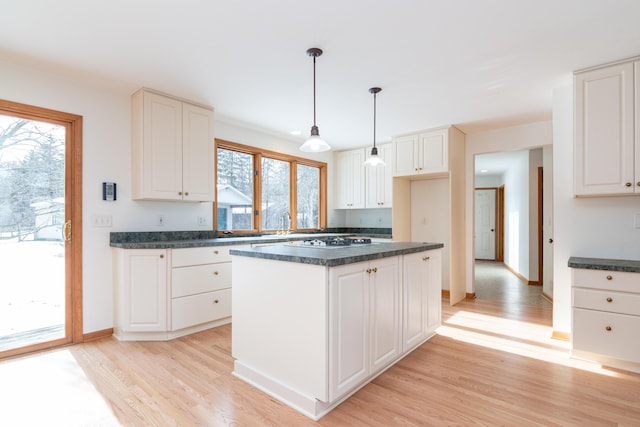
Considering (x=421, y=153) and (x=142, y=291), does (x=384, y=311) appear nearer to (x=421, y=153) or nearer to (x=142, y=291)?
(x=142, y=291)

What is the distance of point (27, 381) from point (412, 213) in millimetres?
4811

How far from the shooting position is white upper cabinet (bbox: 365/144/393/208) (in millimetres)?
5305

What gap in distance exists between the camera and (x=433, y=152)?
447cm

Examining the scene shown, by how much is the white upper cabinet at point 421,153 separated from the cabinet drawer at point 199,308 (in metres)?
3.01

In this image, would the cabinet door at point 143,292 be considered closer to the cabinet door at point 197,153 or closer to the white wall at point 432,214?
the cabinet door at point 197,153

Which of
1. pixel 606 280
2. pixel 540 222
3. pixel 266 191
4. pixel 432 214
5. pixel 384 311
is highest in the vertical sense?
pixel 266 191

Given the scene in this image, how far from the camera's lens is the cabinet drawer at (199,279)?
316 cm

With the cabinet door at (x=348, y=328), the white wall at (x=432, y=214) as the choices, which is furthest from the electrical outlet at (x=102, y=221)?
the white wall at (x=432, y=214)

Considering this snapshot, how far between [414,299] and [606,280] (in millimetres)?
1473

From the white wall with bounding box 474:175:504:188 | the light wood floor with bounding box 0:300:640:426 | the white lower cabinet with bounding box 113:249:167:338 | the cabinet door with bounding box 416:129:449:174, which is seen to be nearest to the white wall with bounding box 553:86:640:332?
the light wood floor with bounding box 0:300:640:426

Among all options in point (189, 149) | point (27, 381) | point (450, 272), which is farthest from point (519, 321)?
point (27, 381)

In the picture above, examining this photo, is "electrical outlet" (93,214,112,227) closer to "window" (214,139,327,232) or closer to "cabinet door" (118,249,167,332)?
"cabinet door" (118,249,167,332)

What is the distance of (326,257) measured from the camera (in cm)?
186

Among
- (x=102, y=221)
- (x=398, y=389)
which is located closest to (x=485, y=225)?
(x=398, y=389)
